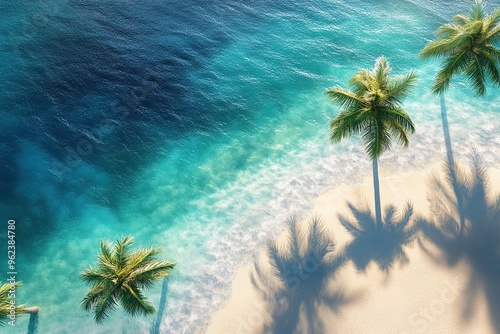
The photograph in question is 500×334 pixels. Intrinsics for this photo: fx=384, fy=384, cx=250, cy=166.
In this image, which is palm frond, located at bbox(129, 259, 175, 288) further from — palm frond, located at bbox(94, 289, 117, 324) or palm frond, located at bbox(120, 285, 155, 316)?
palm frond, located at bbox(94, 289, 117, 324)

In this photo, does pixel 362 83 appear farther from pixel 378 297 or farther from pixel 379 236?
pixel 378 297

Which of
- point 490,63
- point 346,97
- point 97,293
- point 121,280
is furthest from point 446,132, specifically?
point 97,293

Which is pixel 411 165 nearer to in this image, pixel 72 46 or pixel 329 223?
pixel 329 223

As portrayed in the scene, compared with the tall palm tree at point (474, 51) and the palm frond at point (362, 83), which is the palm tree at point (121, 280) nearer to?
the palm frond at point (362, 83)

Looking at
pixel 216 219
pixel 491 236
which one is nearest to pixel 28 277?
pixel 216 219

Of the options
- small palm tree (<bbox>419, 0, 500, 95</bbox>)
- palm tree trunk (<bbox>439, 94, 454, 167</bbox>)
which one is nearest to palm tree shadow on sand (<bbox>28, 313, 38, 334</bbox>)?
palm tree trunk (<bbox>439, 94, 454, 167</bbox>)

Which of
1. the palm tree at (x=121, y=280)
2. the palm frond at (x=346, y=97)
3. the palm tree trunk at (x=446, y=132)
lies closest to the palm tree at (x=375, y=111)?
the palm frond at (x=346, y=97)
